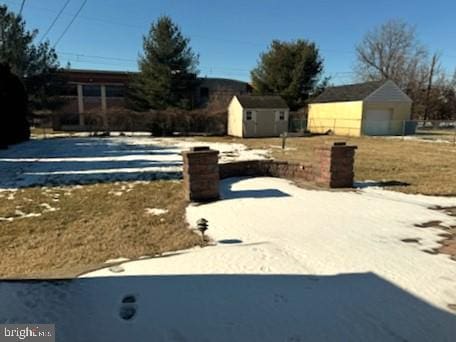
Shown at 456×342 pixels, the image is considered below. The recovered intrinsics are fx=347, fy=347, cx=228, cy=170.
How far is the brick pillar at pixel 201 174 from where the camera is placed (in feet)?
20.7

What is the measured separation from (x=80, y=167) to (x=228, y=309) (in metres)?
10.0

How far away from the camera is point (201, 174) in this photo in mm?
6418

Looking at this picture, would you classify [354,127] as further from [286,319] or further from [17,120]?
[286,319]

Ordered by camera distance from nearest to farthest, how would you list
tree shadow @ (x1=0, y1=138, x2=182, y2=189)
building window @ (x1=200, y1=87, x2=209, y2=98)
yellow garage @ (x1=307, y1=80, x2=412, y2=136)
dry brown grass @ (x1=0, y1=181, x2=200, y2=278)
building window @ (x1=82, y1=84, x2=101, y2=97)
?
dry brown grass @ (x1=0, y1=181, x2=200, y2=278) → tree shadow @ (x1=0, y1=138, x2=182, y2=189) → yellow garage @ (x1=307, y1=80, x2=412, y2=136) → building window @ (x1=82, y1=84, x2=101, y2=97) → building window @ (x1=200, y1=87, x2=209, y2=98)

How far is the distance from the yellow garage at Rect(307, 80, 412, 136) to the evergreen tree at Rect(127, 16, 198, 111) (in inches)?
568

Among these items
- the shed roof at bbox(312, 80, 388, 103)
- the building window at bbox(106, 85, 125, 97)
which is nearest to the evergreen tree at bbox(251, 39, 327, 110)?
the shed roof at bbox(312, 80, 388, 103)

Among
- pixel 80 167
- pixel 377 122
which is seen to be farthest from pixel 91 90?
pixel 80 167

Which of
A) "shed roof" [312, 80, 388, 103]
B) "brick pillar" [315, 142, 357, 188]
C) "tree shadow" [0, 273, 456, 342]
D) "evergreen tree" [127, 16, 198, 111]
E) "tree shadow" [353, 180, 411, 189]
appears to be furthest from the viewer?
"evergreen tree" [127, 16, 198, 111]

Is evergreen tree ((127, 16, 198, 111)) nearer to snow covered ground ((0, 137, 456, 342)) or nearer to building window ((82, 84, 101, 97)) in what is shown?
building window ((82, 84, 101, 97))

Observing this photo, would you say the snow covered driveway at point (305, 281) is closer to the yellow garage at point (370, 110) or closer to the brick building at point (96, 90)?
the yellow garage at point (370, 110)

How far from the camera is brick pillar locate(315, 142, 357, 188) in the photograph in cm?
727

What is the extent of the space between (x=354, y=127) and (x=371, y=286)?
83.1 ft

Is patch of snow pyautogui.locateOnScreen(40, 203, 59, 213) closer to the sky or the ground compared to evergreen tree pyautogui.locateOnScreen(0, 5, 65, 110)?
closer to the ground

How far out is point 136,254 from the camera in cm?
425
